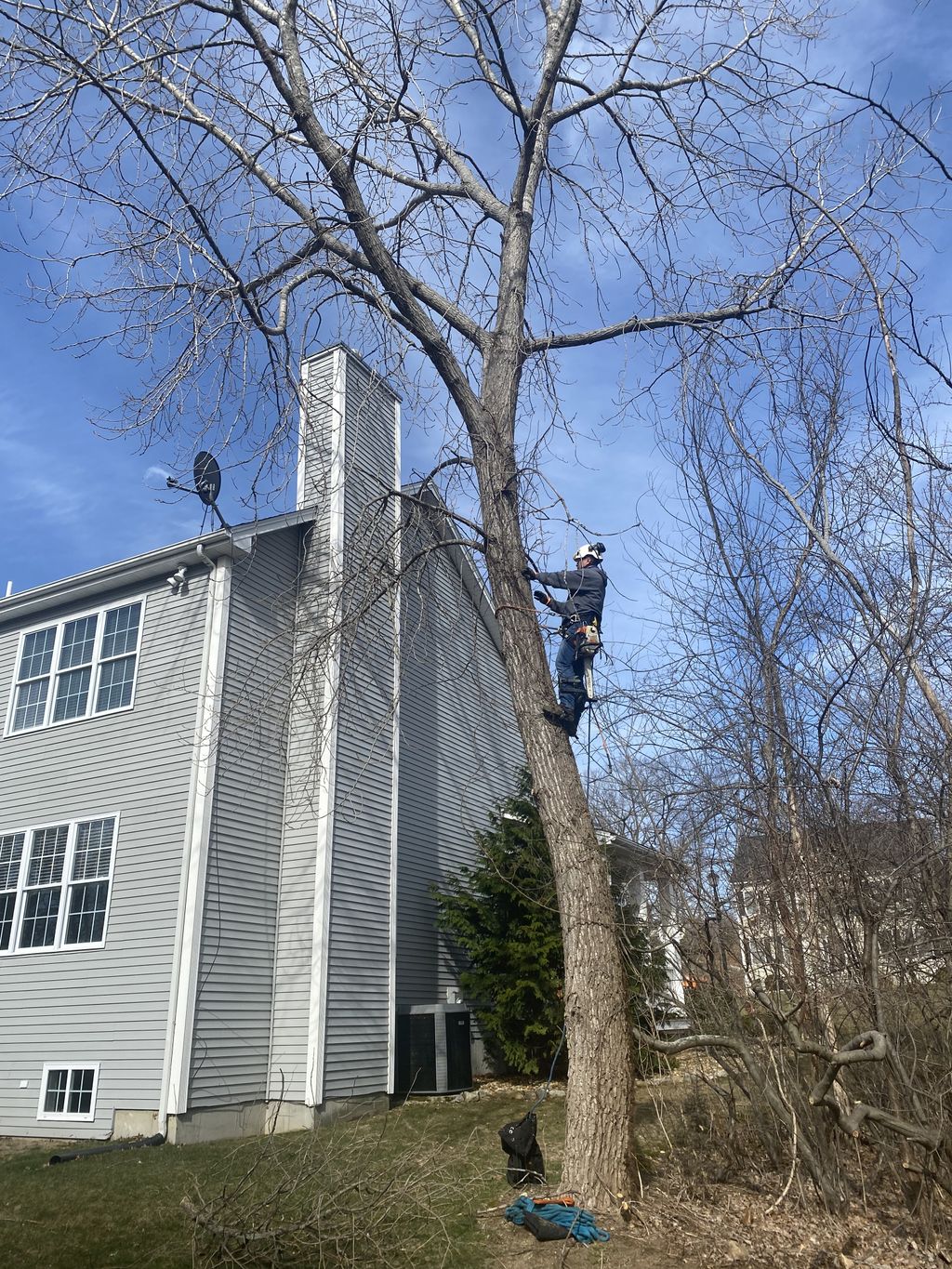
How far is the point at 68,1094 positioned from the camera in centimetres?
1077

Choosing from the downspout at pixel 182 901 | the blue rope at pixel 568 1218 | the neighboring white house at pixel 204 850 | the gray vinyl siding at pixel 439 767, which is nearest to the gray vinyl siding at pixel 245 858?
the neighboring white house at pixel 204 850

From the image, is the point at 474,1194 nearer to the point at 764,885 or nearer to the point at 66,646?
the point at 764,885

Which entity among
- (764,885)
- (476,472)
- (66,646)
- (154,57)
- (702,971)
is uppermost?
(154,57)

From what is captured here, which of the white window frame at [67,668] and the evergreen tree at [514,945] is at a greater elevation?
the white window frame at [67,668]

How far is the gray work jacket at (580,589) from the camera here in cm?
721

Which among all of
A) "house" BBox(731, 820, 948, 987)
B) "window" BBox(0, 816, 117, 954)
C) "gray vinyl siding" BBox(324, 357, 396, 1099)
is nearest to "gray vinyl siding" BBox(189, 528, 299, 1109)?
"gray vinyl siding" BBox(324, 357, 396, 1099)

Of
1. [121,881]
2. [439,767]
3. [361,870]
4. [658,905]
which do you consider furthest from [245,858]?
[658,905]

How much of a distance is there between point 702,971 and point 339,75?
23.1 ft

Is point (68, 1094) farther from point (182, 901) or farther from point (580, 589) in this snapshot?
point (580, 589)

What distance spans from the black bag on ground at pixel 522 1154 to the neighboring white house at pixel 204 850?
154 inches

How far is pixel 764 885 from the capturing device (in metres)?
7.02

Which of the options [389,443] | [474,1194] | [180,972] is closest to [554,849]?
[474,1194]

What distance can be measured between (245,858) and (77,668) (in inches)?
140

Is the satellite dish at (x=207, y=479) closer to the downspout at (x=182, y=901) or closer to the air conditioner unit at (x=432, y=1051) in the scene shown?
the downspout at (x=182, y=901)
